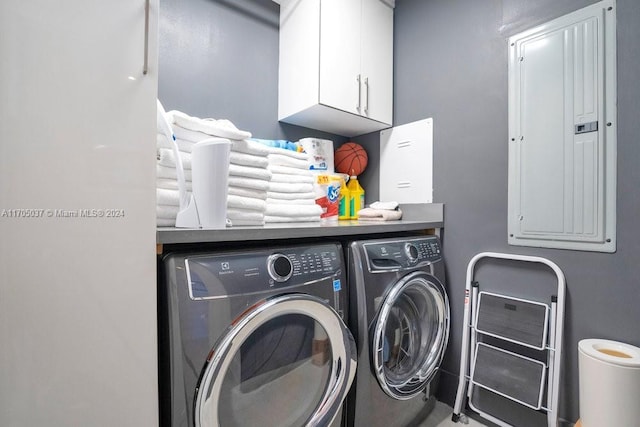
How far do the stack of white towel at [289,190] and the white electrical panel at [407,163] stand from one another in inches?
28.6

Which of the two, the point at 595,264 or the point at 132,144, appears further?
the point at 595,264

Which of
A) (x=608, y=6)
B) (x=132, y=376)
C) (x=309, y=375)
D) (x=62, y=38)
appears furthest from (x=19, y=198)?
(x=608, y=6)

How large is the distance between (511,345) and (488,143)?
3.50 ft

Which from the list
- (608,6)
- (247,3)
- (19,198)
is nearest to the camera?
(19,198)

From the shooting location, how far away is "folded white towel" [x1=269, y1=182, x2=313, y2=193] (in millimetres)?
1345

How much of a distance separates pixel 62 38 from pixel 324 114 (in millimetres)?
→ 1315

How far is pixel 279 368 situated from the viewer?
945mm

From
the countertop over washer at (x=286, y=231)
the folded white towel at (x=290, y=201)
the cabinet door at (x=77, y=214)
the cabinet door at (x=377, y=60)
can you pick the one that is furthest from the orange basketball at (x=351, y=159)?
the cabinet door at (x=77, y=214)

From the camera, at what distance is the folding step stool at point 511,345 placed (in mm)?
1275

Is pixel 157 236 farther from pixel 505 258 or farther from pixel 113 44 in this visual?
pixel 505 258

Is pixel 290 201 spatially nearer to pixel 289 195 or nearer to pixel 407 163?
pixel 289 195

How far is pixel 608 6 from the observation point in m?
1.20

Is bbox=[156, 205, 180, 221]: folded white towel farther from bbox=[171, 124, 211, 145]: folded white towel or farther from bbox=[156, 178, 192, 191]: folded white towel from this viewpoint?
bbox=[171, 124, 211, 145]: folded white towel

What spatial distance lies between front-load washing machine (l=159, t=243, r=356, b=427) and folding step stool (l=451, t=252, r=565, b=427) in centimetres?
85
